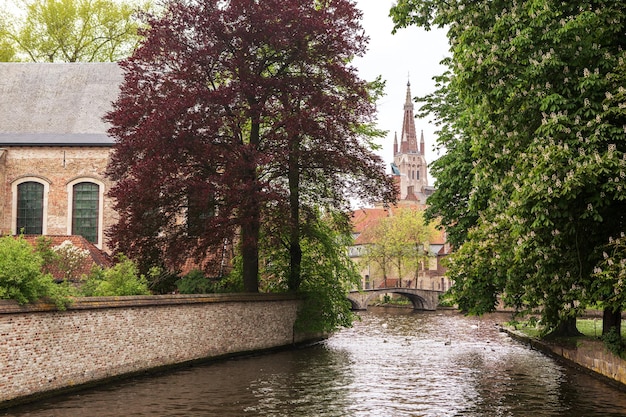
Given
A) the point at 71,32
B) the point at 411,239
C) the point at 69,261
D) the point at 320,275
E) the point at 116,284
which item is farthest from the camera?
the point at 411,239

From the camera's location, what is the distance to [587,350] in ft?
65.2

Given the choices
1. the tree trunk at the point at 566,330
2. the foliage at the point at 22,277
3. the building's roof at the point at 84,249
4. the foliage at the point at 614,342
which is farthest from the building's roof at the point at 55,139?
the foliage at the point at 614,342

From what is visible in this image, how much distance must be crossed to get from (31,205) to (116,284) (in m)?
16.7

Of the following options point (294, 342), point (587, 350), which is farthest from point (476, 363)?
point (294, 342)

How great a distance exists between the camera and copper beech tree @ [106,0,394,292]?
2217 cm

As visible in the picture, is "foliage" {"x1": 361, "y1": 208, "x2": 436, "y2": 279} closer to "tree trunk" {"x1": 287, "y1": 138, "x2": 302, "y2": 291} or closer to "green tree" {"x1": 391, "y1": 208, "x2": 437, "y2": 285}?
"green tree" {"x1": 391, "y1": 208, "x2": 437, "y2": 285}

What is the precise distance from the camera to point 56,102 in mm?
35250

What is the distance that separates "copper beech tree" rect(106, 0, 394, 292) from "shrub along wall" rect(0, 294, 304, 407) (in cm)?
175

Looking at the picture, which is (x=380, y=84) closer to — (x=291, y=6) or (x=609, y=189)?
(x=291, y=6)

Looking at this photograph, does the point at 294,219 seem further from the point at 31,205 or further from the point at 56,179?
the point at 31,205

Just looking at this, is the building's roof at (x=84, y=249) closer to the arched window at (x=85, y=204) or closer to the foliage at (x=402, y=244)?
the arched window at (x=85, y=204)

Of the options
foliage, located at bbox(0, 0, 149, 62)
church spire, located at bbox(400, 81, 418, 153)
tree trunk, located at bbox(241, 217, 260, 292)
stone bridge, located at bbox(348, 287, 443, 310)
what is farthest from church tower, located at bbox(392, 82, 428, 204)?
tree trunk, located at bbox(241, 217, 260, 292)

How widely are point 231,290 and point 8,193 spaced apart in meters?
13.6

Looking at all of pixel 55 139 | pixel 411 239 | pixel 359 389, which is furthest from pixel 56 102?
pixel 411 239
